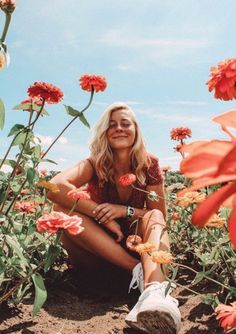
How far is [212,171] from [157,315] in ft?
4.73

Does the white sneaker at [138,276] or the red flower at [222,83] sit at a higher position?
the red flower at [222,83]

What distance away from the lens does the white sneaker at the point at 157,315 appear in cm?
150

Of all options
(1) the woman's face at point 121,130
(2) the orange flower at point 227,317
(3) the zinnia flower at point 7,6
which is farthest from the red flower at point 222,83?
(1) the woman's face at point 121,130

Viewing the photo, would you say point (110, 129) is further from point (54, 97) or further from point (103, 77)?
point (54, 97)

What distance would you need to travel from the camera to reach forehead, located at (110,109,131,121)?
2.38 metres

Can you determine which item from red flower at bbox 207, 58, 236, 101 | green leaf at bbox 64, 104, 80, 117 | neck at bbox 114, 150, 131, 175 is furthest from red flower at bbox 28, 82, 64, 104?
neck at bbox 114, 150, 131, 175

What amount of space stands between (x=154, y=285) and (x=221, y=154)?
157 centimetres

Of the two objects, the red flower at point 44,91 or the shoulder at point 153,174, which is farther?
the shoulder at point 153,174

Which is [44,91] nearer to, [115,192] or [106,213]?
[106,213]

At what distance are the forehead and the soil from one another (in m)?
0.82

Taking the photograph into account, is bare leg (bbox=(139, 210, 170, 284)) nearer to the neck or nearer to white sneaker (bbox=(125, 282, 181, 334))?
white sneaker (bbox=(125, 282, 181, 334))

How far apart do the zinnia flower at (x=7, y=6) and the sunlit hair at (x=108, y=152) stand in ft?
3.68

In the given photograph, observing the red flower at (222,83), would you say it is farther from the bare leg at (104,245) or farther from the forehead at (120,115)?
the forehead at (120,115)

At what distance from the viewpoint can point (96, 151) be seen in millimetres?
2430
